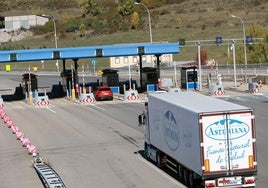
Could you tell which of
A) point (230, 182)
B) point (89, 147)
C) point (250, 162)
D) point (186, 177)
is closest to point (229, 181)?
point (230, 182)

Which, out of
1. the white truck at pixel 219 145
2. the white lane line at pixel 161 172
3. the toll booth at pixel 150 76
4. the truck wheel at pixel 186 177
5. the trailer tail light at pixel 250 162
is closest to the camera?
the white truck at pixel 219 145

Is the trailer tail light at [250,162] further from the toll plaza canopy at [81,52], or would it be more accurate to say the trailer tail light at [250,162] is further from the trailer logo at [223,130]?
the toll plaza canopy at [81,52]

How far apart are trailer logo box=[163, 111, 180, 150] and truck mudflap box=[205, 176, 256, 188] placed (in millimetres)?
2655

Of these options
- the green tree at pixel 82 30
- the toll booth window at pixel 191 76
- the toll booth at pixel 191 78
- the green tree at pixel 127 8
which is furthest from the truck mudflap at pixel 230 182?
the green tree at pixel 127 8

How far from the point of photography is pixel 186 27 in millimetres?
139875

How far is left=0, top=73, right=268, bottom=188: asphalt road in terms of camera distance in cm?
2689

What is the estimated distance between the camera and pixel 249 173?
22.4 metres

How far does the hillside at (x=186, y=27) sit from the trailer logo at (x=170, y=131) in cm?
8725

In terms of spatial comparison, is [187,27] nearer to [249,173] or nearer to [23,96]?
[23,96]

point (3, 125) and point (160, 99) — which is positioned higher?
point (160, 99)

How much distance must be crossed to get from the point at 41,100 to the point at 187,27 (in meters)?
80.1

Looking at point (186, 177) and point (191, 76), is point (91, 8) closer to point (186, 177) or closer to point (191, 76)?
point (191, 76)

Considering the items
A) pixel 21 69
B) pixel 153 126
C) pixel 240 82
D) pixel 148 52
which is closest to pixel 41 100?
pixel 148 52

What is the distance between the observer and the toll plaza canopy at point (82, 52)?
66.8 m
